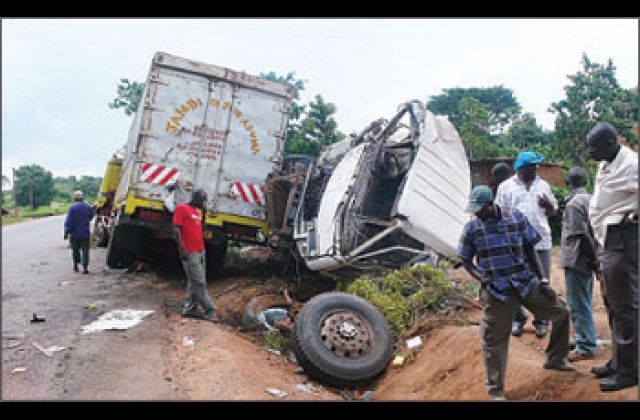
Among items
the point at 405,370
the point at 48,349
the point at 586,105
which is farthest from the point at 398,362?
the point at 586,105

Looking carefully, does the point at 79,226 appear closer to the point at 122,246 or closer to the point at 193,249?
the point at 122,246

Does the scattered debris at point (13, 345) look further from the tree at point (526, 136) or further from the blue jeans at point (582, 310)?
the tree at point (526, 136)

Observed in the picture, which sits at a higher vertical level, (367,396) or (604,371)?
(604,371)

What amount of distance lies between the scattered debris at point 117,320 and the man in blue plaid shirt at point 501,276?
3.54 meters

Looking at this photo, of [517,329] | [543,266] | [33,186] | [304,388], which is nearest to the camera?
[304,388]

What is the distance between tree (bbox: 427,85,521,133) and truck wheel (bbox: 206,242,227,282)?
22748mm

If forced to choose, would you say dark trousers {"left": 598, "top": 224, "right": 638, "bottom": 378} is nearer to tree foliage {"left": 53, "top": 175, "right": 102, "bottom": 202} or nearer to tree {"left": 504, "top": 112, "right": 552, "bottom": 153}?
tree {"left": 504, "top": 112, "right": 552, "bottom": 153}

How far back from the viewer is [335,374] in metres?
4.78

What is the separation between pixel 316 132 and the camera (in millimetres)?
16125

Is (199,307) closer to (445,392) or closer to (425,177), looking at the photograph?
(425,177)

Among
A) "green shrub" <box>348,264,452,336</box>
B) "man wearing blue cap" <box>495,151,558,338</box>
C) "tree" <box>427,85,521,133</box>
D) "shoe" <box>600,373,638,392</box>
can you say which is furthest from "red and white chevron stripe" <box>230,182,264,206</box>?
"tree" <box>427,85,521,133</box>

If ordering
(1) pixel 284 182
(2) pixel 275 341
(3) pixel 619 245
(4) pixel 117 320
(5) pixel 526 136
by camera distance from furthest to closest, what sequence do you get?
(5) pixel 526 136
(1) pixel 284 182
(4) pixel 117 320
(2) pixel 275 341
(3) pixel 619 245

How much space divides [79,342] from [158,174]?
3.07 m

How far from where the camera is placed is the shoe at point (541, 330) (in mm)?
4895
